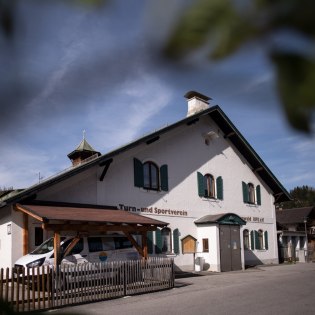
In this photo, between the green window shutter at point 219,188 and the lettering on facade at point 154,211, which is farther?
the green window shutter at point 219,188

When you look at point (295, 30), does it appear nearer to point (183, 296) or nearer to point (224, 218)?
point (183, 296)

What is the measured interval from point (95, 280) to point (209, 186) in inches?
535

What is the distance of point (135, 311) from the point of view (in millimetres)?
11453

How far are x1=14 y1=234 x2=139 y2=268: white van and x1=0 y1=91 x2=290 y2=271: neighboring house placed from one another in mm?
1229

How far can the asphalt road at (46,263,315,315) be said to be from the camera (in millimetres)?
11289

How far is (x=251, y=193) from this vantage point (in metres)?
30.2

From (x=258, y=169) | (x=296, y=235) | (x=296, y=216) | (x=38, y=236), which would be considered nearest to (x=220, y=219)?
(x=258, y=169)

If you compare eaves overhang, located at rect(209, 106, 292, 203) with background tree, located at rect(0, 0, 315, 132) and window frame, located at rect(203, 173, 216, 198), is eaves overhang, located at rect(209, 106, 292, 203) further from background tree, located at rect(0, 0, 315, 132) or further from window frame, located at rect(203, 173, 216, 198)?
background tree, located at rect(0, 0, 315, 132)

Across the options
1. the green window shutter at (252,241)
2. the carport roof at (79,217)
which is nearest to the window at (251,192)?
the green window shutter at (252,241)

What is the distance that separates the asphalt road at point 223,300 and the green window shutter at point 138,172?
5499 millimetres

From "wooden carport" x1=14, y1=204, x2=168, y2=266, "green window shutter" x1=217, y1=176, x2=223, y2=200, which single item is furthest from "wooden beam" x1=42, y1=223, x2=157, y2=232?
"green window shutter" x1=217, y1=176, x2=223, y2=200

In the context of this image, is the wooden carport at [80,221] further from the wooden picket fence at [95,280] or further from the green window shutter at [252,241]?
the green window shutter at [252,241]

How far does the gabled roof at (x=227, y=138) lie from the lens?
55.6 ft

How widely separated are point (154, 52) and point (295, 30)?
180 millimetres
